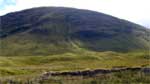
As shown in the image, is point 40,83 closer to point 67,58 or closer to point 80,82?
point 80,82

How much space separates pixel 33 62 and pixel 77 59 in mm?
20491

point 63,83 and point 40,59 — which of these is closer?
point 63,83

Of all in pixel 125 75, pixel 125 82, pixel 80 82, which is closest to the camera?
pixel 125 82

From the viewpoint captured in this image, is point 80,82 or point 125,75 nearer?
point 80,82

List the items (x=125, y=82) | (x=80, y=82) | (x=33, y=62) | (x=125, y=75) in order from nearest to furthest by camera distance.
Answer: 1. (x=125, y=82)
2. (x=80, y=82)
3. (x=125, y=75)
4. (x=33, y=62)

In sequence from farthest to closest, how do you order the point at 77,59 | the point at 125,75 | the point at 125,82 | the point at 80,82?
the point at 77,59
the point at 125,75
the point at 80,82
the point at 125,82

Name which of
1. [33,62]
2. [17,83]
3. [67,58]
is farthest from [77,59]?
[17,83]

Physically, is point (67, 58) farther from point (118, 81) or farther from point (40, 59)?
point (118, 81)

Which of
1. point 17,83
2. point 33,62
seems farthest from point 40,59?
point 17,83

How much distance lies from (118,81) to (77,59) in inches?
5291

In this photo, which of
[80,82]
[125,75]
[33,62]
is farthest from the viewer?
[33,62]

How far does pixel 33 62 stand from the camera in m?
152

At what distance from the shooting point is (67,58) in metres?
166

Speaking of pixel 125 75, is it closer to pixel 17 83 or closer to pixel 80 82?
pixel 80 82
